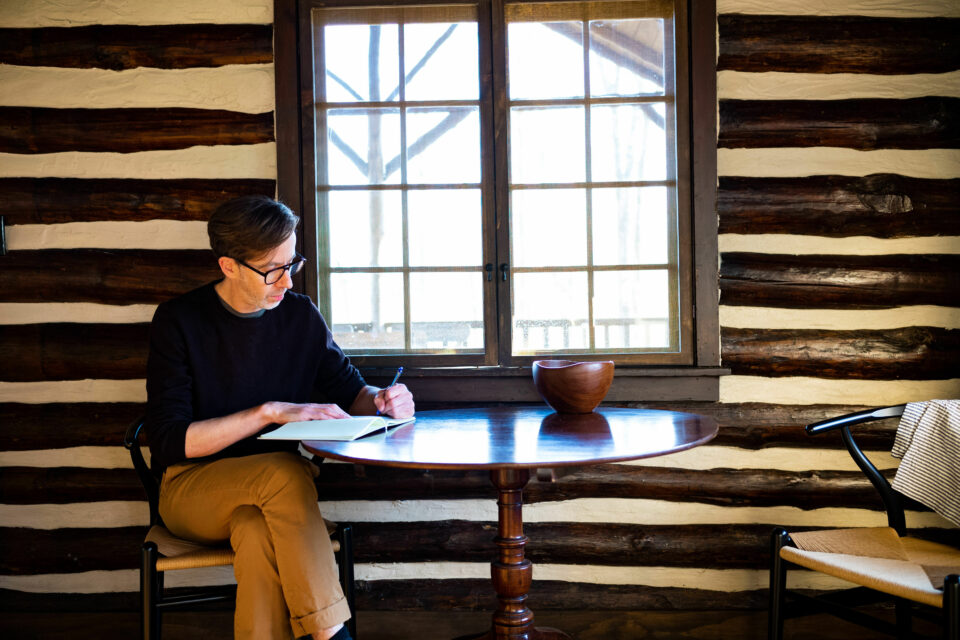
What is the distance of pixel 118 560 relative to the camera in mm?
3062

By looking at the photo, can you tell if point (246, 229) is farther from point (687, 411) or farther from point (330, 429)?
point (687, 411)

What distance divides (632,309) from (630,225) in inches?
13.2

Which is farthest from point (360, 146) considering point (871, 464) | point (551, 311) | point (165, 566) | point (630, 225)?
point (871, 464)

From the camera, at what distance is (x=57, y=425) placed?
305 cm

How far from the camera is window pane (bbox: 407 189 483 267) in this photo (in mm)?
3037

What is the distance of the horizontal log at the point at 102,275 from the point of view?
118 inches

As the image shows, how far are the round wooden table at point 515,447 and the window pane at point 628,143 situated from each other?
103 centimetres

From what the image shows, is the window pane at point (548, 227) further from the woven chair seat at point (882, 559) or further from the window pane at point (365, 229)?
the woven chair seat at point (882, 559)

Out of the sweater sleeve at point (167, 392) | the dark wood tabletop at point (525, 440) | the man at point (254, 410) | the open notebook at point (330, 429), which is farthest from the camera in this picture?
the sweater sleeve at point (167, 392)

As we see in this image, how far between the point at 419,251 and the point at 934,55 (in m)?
2.12

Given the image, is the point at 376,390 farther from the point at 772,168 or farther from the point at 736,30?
the point at 736,30

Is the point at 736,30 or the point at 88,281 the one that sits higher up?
the point at 736,30

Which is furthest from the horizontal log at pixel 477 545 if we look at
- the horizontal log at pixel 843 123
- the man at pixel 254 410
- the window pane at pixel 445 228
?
the horizontal log at pixel 843 123

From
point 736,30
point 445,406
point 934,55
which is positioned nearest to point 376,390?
point 445,406
